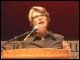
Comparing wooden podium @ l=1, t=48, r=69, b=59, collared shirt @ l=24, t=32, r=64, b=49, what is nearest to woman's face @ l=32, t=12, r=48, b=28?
collared shirt @ l=24, t=32, r=64, b=49

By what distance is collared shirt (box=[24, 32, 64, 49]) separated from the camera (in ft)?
3.51

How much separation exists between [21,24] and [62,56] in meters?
0.99

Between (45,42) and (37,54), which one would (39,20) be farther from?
(37,54)

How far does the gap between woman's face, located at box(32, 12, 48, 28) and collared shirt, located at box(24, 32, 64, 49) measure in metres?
0.07

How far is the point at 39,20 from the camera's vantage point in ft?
3.68

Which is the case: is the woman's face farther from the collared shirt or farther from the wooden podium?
the wooden podium

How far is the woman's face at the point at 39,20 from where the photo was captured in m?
1.11

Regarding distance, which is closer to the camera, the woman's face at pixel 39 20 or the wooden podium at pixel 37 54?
the wooden podium at pixel 37 54

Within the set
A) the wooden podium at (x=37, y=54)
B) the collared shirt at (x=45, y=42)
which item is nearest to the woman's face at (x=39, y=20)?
the collared shirt at (x=45, y=42)

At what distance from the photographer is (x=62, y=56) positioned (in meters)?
0.76

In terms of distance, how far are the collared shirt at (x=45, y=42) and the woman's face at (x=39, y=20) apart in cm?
7

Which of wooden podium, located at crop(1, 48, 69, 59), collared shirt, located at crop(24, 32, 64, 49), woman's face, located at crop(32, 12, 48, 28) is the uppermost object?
woman's face, located at crop(32, 12, 48, 28)

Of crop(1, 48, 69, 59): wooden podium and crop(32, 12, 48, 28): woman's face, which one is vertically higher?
crop(32, 12, 48, 28): woman's face

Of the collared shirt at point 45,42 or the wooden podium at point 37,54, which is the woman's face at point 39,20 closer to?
the collared shirt at point 45,42
